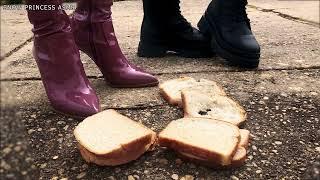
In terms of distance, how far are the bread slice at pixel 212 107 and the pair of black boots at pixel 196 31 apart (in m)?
0.52

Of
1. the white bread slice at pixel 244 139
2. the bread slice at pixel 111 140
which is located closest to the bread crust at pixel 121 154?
the bread slice at pixel 111 140

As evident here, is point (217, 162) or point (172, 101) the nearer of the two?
point (217, 162)

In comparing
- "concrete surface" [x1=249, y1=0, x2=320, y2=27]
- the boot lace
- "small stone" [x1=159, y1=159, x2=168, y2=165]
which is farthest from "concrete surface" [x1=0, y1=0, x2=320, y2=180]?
"concrete surface" [x1=249, y1=0, x2=320, y2=27]

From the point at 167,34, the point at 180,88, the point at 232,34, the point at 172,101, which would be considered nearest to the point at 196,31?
the point at 167,34

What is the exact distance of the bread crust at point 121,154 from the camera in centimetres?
101

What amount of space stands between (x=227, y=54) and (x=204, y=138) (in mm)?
881

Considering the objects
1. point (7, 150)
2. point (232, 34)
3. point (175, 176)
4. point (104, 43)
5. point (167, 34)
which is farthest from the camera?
point (167, 34)

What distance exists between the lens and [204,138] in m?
1.05

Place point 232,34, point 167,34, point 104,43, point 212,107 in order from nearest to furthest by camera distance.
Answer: point 212,107 → point 104,43 → point 232,34 → point 167,34

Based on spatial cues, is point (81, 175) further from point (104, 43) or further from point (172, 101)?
point (104, 43)

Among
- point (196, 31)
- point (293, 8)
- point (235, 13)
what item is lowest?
point (293, 8)

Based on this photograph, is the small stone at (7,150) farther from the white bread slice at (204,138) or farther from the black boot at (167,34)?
the black boot at (167,34)

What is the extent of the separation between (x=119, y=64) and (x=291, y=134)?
0.68 m

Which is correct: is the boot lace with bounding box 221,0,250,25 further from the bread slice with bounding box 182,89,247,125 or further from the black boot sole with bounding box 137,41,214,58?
the bread slice with bounding box 182,89,247,125
